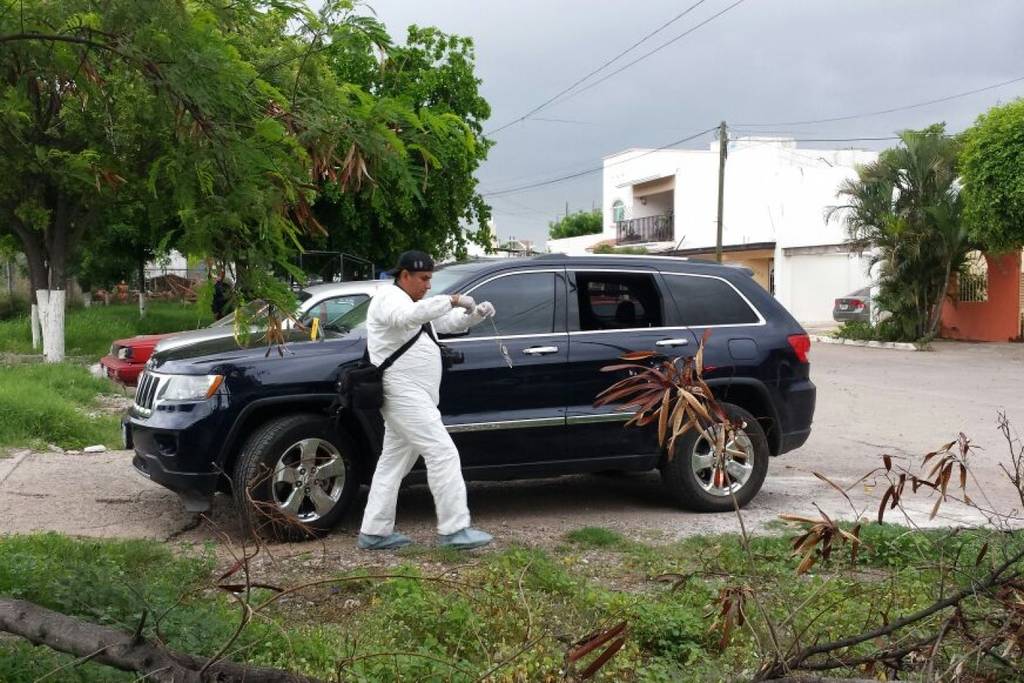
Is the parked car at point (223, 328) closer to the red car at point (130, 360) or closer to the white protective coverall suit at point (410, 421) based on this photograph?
the red car at point (130, 360)

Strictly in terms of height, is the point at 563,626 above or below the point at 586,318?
below

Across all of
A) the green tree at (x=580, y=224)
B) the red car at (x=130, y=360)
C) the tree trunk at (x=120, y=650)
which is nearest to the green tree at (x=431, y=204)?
the red car at (x=130, y=360)

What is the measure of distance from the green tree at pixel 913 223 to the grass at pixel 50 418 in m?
18.8

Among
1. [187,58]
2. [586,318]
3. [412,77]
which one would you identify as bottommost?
[586,318]

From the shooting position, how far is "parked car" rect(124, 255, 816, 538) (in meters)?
5.98

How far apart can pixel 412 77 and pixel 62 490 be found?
14.9 m

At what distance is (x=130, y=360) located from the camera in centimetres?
1189

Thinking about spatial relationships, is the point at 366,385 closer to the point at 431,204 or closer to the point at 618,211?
the point at 431,204

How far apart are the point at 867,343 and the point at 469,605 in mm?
23655

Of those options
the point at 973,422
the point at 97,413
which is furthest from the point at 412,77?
the point at 973,422

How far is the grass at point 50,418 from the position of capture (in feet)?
30.8

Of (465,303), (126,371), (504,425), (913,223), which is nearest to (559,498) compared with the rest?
(504,425)

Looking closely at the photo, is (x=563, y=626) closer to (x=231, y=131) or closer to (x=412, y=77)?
(x=231, y=131)

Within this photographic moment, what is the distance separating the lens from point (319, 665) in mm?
3811
